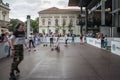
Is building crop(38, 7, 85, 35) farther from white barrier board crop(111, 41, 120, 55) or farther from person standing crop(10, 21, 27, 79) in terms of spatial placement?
person standing crop(10, 21, 27, 79)

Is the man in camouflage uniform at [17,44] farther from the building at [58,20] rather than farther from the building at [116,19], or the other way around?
the building at [58,20]

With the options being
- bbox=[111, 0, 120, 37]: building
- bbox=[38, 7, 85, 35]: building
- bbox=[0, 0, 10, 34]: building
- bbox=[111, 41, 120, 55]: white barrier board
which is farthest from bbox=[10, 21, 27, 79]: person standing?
bbox=[38, 7, 85, 35]: building

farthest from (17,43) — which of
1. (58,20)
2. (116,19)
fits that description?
(58,20)

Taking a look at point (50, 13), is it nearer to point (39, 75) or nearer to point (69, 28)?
point (69, 28)

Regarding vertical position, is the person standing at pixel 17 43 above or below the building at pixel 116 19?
below

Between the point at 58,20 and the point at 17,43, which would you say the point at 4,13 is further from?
the point at 17,43

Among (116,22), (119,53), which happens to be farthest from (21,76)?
(116,22)

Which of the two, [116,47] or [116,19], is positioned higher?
[116,19]

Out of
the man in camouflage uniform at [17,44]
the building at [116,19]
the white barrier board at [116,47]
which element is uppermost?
the building at [116,19]

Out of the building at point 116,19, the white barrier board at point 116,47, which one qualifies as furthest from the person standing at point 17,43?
the building at point 116,19

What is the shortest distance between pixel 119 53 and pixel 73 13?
321ft

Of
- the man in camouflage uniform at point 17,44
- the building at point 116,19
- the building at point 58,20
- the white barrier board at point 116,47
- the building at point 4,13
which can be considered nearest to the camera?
the man in camouflage uniform at point 17,44

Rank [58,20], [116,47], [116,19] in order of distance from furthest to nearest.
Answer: [58,20]
[116,19]
[116,47]

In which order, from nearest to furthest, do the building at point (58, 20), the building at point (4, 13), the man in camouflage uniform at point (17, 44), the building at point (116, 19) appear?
1. the man in camouflage uniform at point (17, 44)
2. the building at point (116, 19)
3. the building at point (4, 13)
4. the building at point (58, 20)
